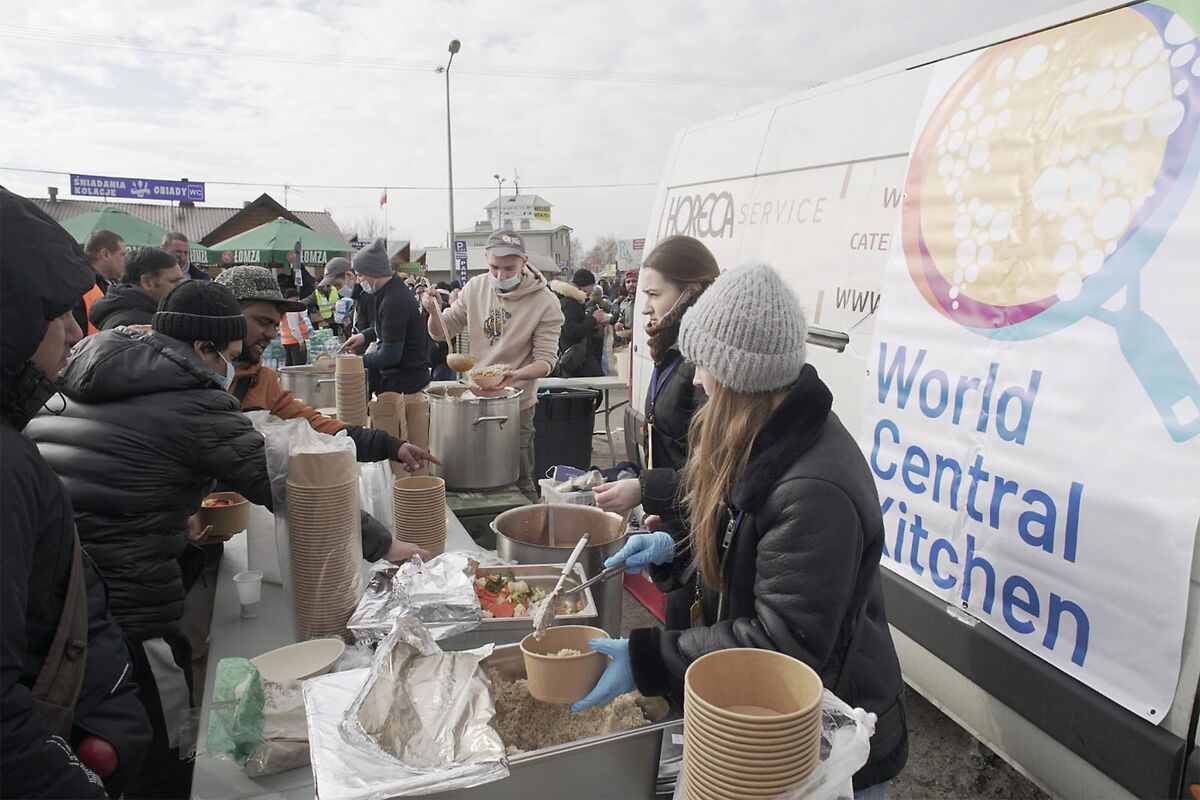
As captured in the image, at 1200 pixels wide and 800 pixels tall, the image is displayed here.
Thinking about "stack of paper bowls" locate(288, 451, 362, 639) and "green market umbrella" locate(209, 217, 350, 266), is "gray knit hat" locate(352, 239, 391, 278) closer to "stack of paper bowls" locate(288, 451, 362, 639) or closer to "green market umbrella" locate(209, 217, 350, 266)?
"stack of paper bowls" locate(288, 451, 362, 639)

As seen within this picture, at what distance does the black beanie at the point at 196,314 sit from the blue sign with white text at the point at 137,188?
3408 centimetres

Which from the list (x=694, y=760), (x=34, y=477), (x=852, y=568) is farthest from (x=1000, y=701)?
(x=34, y=477)

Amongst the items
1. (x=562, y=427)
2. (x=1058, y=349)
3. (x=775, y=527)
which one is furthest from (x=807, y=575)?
(x=562, y=427)

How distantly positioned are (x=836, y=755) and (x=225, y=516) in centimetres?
243

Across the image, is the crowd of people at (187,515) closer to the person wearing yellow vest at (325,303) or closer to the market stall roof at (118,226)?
the person wearing yellow vest at (325,303)

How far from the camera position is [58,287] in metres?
1.30

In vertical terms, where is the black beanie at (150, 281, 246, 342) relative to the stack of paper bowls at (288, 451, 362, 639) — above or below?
above

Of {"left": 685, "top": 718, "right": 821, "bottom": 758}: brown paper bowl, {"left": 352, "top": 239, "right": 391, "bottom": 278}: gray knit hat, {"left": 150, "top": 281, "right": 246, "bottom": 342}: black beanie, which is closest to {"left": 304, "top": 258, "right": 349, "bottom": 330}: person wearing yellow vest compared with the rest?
{"left": 352, "top": 239, "right": 391, "bottom": 278}: gray knit hat

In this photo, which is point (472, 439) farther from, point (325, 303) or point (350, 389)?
point (325, 303)

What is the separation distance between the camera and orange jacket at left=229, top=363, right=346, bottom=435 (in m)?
2.94

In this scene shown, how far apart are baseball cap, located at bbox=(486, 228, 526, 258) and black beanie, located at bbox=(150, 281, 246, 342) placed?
2333 mm

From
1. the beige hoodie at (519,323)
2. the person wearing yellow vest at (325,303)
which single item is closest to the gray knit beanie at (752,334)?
the beige hoodie at (519,323)

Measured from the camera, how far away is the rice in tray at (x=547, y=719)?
55.9 inches

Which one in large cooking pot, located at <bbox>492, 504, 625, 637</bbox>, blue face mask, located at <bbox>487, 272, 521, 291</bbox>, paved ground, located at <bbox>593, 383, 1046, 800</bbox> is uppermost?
blue face mask, located at <bbox>487, 272, 521, 291</bbox>
